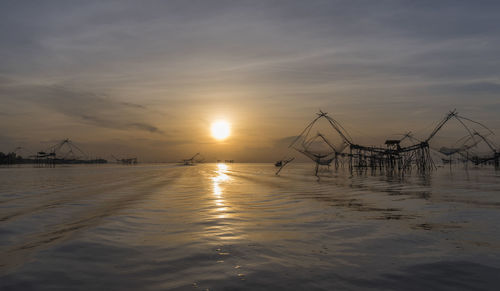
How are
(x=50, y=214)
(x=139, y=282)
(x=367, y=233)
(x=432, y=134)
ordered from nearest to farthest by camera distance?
(x=139, y=282), (x=367, y=233), (x=50, y=214), (x=432, y=134)

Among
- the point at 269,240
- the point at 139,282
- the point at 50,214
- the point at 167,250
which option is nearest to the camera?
the point at 139,282

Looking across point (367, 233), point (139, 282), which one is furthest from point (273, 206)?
point (139, 282)

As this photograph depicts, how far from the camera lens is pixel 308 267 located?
5.21m

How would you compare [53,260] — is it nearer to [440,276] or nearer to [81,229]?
[81,229]

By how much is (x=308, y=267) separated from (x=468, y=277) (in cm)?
275

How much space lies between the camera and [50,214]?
429 inches

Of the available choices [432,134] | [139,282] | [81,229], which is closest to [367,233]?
[139,282]

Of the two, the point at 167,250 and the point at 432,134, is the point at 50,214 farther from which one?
the point at 432,134

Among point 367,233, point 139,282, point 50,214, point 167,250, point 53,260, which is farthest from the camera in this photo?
point 50,214

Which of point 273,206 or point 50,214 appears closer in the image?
point 50,214

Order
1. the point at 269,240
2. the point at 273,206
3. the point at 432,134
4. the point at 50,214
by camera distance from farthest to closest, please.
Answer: the point at 432,134 < the point at 273,206 < the point at 50,214 < the point at 269,240

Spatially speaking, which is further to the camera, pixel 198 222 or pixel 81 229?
pixel 198 222

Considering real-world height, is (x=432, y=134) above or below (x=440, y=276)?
above

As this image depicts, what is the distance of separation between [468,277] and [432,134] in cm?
5596
